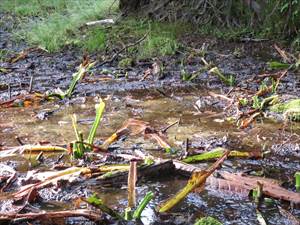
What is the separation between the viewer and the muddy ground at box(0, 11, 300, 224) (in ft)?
7.09

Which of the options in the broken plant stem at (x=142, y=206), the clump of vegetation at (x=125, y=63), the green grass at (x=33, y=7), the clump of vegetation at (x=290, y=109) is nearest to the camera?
the broken plant stem at (x=142, y=206)

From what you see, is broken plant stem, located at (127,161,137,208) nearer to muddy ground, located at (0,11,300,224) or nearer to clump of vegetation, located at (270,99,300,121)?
muddy ground, located at (0,11,300,224)

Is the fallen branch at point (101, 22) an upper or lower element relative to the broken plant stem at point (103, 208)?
lower

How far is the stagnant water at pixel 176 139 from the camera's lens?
6.84ft

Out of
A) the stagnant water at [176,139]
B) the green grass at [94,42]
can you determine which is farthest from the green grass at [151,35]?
the stagnant water at [176,139]

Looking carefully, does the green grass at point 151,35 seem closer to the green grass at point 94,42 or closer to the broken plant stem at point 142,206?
the green grass at point 94,42

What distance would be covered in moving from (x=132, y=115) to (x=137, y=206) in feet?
5.00

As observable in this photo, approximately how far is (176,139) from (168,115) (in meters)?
0.60

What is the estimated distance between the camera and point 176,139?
2.98 meters

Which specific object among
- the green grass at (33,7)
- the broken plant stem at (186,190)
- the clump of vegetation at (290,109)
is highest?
the broken plant stem at (186,190)

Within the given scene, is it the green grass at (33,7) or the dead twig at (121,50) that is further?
the green grass at (33,7)

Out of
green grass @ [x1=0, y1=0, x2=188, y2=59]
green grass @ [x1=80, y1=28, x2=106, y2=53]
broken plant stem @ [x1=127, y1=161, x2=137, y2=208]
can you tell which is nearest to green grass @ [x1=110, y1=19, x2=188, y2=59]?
green grass @ [x1=0, y1=0, x2=188, y2=59]

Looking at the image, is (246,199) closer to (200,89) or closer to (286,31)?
(200,89)

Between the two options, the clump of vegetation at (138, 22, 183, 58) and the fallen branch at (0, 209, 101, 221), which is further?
the clump of vegetation at (138, 22, 183, 58)
